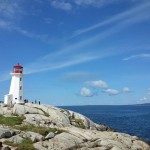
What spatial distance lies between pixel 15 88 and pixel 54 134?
2641 cm

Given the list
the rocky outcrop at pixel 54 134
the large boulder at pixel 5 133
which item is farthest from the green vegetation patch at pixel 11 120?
the large boulder at pixel 5 133

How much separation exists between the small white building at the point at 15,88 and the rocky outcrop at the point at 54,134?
20.2 feet

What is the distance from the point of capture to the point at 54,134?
4406cm

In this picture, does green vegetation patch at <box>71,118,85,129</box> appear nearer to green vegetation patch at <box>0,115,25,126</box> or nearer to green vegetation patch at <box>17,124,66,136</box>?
green vegetation patch at <box>0,115,25,126</box>

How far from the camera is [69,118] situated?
60.9 m

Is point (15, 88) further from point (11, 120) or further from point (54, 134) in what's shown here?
point (54, 134)

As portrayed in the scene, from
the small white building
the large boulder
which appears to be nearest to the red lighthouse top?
the small white building

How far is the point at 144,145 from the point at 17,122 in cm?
2124

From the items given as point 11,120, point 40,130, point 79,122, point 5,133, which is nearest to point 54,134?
point 40,130

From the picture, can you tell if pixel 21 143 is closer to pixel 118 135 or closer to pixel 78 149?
pixel 78 149

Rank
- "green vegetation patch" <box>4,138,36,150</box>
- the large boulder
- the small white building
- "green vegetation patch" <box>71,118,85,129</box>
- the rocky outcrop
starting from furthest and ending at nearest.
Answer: the small white building, "green vegetation patch" <box>71,118,85,129</box>, the rocky outcrop, the large boulder, "green vegetation patch" <box>4,138,36,150</box>

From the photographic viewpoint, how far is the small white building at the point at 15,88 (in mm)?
66750

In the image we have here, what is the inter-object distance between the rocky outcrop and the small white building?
20.2ft

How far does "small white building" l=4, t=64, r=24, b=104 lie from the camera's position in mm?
66750
